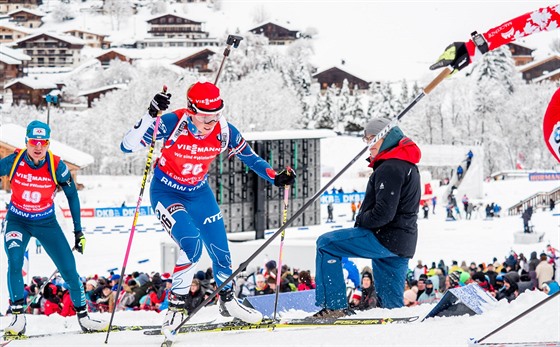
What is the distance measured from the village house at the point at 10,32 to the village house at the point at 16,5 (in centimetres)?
1982

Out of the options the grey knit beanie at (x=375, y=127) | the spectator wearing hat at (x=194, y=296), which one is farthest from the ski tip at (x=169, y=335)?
the spectator wearing hat at (x=194, y=296)

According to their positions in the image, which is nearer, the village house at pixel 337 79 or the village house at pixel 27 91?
the village house at pixel 27 91

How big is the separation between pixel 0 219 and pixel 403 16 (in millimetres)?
137117

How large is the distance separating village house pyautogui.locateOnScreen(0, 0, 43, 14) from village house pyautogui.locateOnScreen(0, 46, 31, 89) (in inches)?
1697

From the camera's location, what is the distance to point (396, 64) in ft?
406

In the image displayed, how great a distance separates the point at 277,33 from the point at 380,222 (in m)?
126

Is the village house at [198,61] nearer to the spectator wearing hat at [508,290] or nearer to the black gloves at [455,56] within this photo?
the spectator wearing hat at [508,290]

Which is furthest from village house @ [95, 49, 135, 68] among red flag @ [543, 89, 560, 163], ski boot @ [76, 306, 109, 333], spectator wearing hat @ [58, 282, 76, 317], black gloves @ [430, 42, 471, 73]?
red flag @ [543, 89, 560, 163]

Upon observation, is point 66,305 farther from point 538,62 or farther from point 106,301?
point 538,62

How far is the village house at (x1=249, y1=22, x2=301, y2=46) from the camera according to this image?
12772 centimetres

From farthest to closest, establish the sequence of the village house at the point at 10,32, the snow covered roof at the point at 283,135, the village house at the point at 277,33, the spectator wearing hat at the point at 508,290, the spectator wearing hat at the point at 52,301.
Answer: the village house at the point at 10,32 → the village house at the point at 277,33 → the snow covered roof at the point at 283,135 → the spectator wearing hat at the point at 52,301 → the spectator wearing hat at the point at 508,290

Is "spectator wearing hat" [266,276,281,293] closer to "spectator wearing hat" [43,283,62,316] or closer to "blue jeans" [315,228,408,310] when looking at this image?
"spectator wearing hat" [43,283,62,316]

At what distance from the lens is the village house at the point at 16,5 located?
490 ft

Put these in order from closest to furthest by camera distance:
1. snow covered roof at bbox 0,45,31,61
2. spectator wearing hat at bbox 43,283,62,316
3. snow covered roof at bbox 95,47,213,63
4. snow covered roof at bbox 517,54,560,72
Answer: spectator wearing hat at bbox 43,283,62,316 → snow covered roof at bbox 517,54,560,72 → snow covered roof at bbox 0,45,31,61 → snow covered roof at bbox 95,47,213,63
